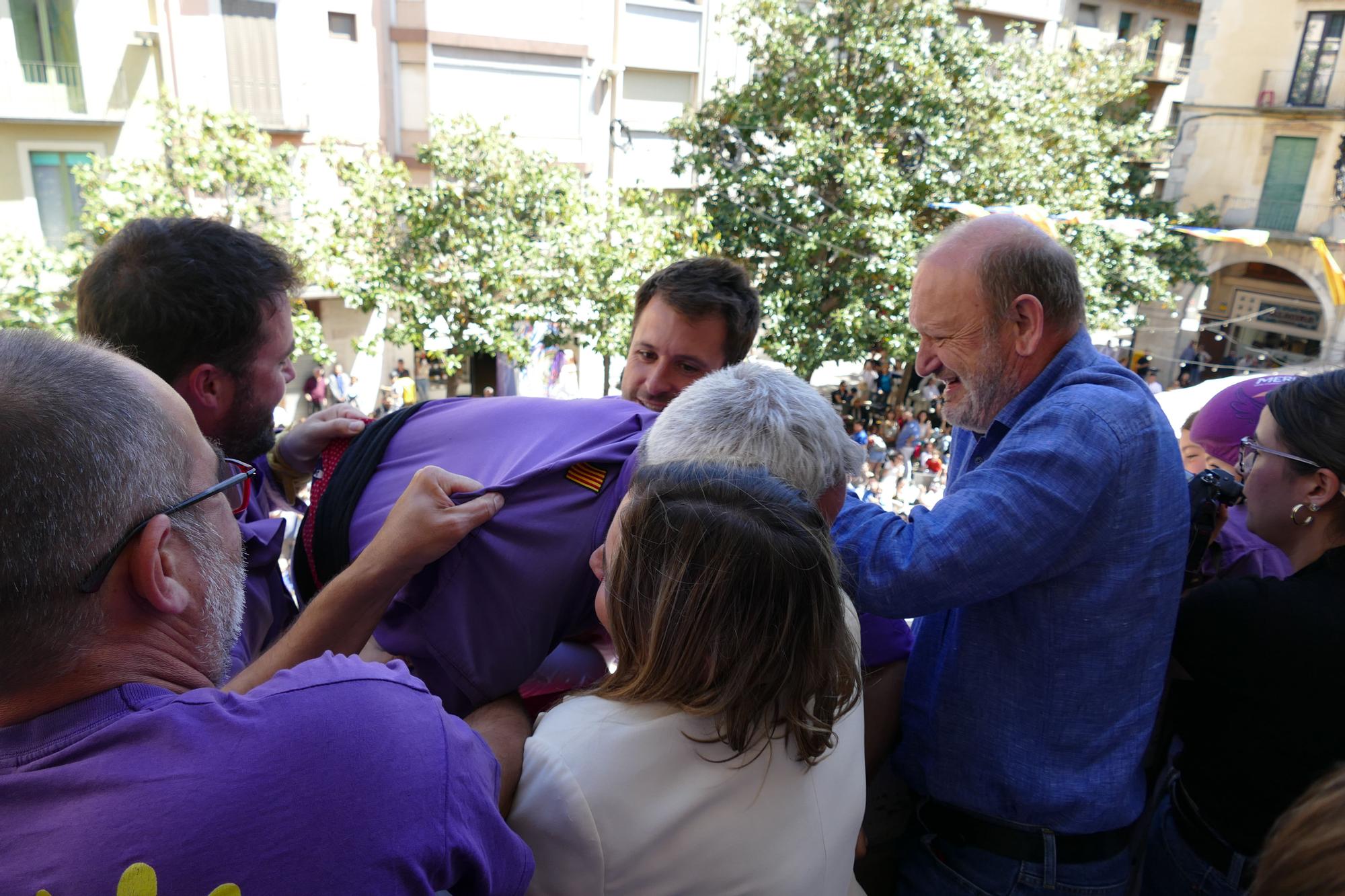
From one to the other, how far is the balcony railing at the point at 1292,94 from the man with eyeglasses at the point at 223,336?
804 inches

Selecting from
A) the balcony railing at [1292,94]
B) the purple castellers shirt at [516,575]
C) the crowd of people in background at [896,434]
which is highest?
the balcony railing at [1292,94]

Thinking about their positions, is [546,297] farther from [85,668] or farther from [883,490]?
[85,668]

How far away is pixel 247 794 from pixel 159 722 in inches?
5.5

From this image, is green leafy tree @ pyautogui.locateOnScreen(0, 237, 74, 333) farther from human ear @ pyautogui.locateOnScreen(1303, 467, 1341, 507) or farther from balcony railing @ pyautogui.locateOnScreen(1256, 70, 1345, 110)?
balcony railing @ pyautogui.locateOnScreen(1256, 70, 1345, 110)

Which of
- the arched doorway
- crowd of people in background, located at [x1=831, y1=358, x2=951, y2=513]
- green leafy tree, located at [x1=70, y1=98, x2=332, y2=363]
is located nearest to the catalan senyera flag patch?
crowd of people in background, located at [x1=831, y1=358, x2=951, y2=513]

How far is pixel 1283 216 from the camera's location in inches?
682

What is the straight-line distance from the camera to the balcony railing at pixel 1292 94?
1669 centimetres

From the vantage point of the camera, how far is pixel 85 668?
1.03 meters

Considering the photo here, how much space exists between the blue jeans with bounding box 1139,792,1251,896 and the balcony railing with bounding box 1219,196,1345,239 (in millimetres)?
18984

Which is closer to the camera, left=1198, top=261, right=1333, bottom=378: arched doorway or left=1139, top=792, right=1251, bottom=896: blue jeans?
left=1139, top=792, right=1251, bottom=896: blue jeans

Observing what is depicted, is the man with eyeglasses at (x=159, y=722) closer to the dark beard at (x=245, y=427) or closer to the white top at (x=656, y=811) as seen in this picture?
the white top at (x=656, y=811)

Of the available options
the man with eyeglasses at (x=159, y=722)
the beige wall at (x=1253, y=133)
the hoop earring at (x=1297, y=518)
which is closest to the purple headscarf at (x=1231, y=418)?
the hoop earring at (x=1297, y=518)

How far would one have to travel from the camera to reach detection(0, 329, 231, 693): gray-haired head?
39.1 inches

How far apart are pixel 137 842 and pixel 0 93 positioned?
13.6 meters
